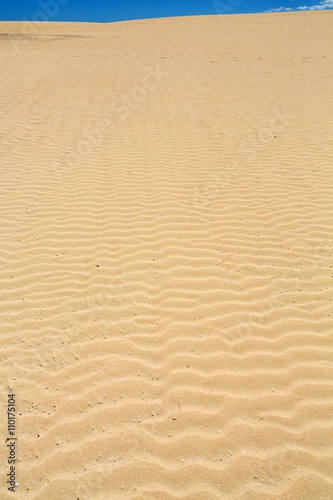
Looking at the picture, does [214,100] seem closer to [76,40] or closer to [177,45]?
[177,45]

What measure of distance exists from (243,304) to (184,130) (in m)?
6.68

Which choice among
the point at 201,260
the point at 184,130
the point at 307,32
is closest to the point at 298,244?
the point at 201,260

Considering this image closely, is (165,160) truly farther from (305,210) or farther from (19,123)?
(19,123)

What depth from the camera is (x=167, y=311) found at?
11.4 ft

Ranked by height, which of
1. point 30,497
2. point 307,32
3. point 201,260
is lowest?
point 30,497

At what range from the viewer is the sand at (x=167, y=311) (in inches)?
92.9

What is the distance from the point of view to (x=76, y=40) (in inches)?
1003

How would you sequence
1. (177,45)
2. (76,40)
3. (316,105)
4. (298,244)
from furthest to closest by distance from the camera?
(76,40)
(177,45)
(316,105)
(298,244)

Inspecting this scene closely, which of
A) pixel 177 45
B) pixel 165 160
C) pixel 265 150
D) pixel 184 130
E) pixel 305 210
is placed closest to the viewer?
pixel 305 210

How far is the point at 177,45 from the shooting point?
77.2ft

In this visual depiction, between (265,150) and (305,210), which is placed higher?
(265,150)

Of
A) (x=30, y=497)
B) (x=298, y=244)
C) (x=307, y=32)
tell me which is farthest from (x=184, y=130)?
(x=307, y=32)

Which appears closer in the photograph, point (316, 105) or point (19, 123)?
point (19, 123)

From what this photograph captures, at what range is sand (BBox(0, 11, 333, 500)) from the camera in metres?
2.36
